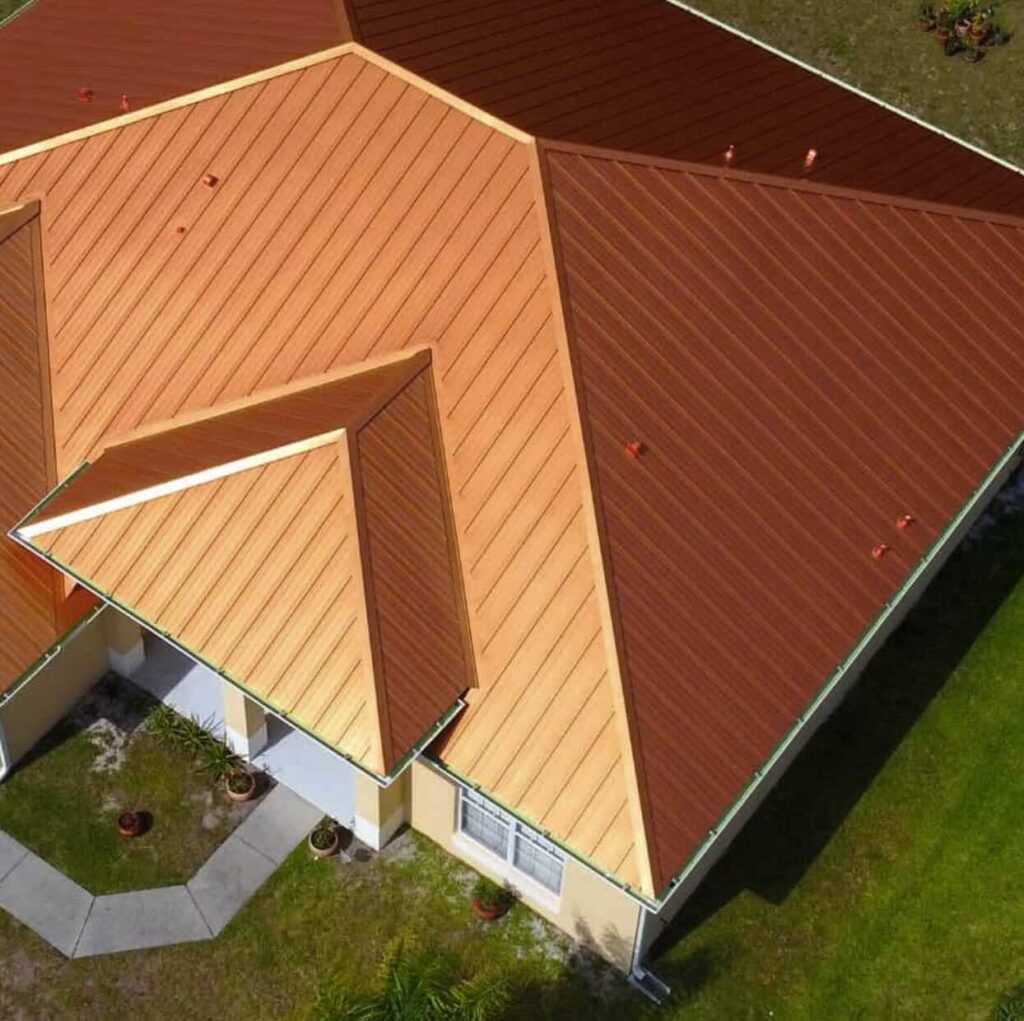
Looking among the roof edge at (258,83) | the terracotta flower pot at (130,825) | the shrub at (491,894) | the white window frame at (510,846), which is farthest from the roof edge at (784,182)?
the terracotta flower pot at (130,825)

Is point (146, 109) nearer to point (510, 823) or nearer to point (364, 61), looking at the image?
point (364, 61)

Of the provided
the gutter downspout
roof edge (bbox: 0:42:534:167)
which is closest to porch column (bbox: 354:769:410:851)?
the gutter downspout

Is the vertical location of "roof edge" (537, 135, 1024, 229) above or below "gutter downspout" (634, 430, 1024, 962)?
above

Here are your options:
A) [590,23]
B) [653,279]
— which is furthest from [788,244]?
[590,23]

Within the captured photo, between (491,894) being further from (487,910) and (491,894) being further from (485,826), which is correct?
(485,826)


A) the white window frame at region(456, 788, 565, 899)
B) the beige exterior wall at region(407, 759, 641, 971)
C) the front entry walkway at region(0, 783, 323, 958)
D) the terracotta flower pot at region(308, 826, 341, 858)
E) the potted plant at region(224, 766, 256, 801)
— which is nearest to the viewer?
the beige exterior wall at region(407, 759, 641, 971)

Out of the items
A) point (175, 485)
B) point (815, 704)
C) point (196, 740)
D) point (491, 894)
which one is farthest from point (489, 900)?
point (175, 485)

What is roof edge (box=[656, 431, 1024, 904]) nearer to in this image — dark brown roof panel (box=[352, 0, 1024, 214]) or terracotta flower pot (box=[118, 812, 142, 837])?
dark brown roof panel (box=[352, 0, 1024, 214])
